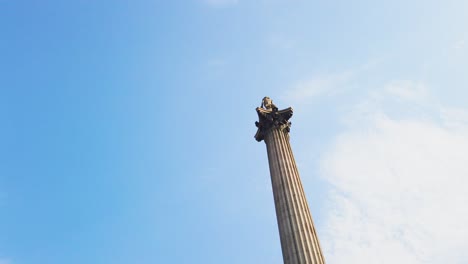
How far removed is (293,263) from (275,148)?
849 centimetres

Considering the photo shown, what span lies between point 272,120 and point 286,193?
6352mm

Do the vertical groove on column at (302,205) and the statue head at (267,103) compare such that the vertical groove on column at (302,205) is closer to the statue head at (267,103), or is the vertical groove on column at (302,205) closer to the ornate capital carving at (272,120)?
the ornate capital carving at (272,120)

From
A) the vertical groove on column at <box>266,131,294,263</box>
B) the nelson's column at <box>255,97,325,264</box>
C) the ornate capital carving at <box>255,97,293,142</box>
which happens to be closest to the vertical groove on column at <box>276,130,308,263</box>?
the nelson's column at <box>255,97,325,264</box>

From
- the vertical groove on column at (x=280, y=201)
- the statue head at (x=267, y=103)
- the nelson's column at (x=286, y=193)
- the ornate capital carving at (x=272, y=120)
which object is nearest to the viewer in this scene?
the nelson's column at (x=286, y=193)

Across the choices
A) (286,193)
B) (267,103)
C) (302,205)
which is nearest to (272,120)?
(267,103)

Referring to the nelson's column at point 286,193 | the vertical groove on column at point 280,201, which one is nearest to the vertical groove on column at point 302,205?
the nelson's column at point 286,193

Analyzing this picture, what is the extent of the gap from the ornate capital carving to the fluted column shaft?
27 cm

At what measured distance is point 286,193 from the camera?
76.3 feet

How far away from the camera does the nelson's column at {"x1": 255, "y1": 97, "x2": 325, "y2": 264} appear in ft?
66.8

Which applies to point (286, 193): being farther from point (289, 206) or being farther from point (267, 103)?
point (267, 103)

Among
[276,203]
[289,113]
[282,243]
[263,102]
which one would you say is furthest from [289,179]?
[263,102]

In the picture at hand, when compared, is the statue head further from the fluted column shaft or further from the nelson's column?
the fluted column shaft

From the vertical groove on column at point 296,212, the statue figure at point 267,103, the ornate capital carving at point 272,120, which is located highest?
the statue figure at point 267,103

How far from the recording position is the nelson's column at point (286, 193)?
20.4 m
